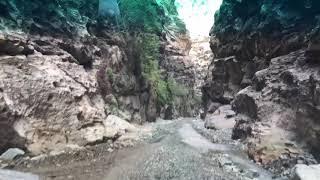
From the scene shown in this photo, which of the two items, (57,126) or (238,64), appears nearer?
(57,126)

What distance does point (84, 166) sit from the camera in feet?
33.5

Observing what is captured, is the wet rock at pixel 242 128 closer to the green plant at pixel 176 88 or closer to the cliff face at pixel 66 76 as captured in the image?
the cliff face at pixel 66 76

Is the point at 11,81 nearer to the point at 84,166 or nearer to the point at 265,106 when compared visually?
the point at 84,166

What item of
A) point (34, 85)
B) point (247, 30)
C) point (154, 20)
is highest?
point (154, 20)

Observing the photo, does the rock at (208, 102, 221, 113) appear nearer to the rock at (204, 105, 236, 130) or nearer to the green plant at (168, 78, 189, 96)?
the rock at (204, 105, 236, 130)

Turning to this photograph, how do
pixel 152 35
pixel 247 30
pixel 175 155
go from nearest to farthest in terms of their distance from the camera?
pixel 175 155 → pixel 247 30 → pixel 152 35

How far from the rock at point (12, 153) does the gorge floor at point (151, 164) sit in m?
0.45

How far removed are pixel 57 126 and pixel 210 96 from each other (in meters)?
20.7

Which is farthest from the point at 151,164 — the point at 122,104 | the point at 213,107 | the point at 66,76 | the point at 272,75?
the point at 213,107

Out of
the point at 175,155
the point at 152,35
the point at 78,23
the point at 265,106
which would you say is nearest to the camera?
the point at 175,155

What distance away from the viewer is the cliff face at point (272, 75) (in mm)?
10938

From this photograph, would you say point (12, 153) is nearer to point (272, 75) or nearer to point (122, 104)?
point (272, 75)

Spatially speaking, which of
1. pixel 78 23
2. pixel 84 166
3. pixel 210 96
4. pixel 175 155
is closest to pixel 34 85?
pixel 84 166

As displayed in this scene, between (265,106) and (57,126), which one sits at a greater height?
(265,106)
